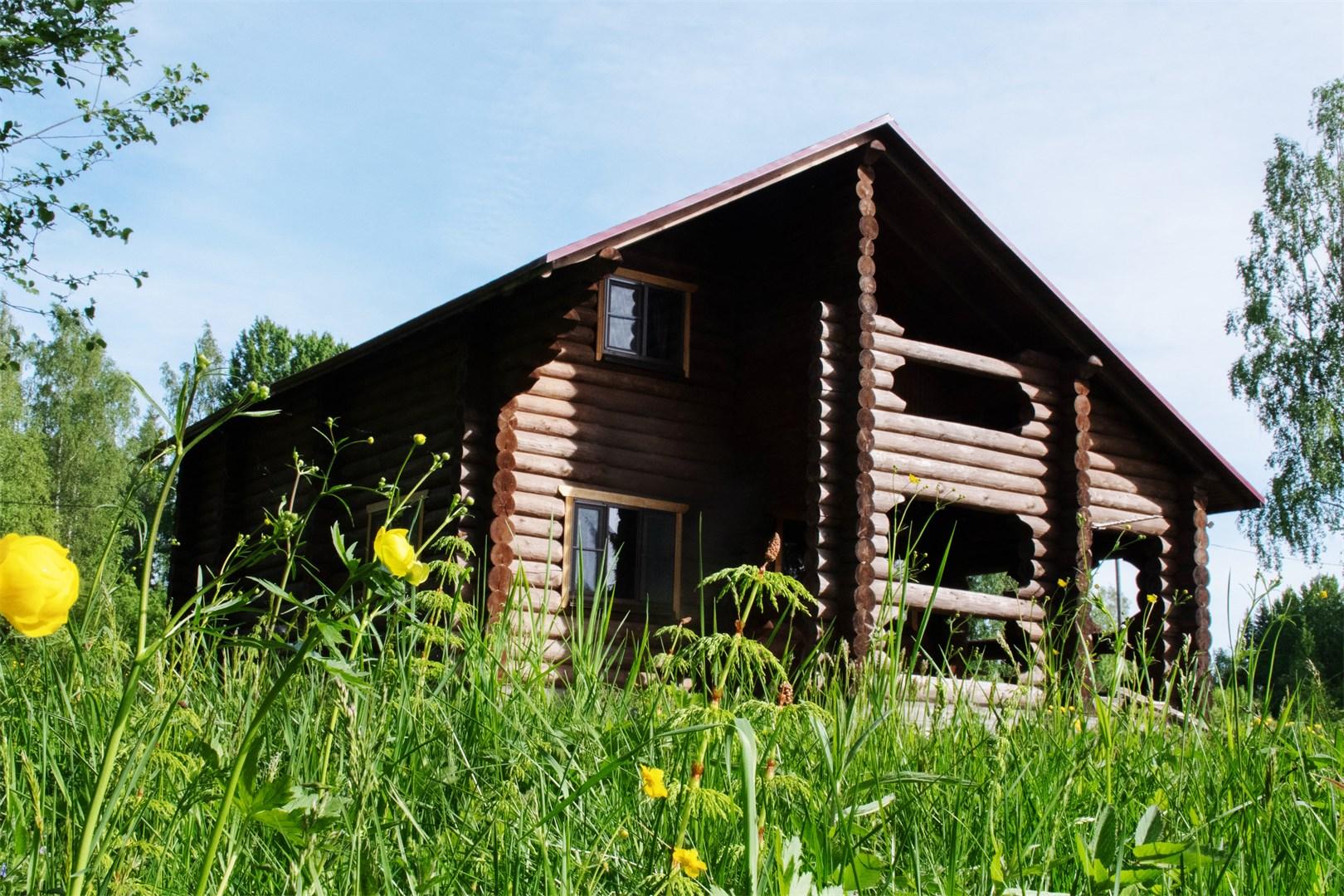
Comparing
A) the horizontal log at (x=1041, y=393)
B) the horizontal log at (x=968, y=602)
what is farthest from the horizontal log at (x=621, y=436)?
the horizontal log at (x=1041, y=393)

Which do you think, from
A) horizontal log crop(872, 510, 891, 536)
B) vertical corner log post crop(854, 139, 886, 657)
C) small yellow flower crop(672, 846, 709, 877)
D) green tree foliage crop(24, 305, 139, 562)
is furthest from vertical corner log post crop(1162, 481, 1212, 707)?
green tree foliage crop(24, 305, 139, 562)

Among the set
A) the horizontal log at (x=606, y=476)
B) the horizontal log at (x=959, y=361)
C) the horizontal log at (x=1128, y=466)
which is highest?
the horizontal log at (x=959, y=361)

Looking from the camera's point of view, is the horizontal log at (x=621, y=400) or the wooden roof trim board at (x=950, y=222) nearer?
the wooden roof trim board at (x=950, y=222)

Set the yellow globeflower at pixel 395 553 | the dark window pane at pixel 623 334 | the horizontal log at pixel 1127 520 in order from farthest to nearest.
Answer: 1. the horizontal log at pixel 1127 520
2. the dark window pane at pixel 623 334
3. the yellow globeflower at pixel 395 553

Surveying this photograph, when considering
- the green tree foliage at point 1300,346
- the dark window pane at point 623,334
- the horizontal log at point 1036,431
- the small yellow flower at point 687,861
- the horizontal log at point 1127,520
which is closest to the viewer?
the small yellow flower at point 687,861

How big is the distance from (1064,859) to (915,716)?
3.61 ft

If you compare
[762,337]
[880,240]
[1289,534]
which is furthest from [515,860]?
[1289,534]

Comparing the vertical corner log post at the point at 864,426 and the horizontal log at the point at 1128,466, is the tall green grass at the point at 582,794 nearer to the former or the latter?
the vertical corner log post at the point at 864,426

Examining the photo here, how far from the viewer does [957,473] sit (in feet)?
44.3

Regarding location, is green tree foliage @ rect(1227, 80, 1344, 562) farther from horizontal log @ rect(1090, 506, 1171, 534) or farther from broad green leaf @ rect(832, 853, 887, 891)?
broad green leaf @ rect(832, 853, 887, 891)

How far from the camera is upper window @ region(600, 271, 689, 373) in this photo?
1370 centimetres

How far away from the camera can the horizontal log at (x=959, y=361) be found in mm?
13070

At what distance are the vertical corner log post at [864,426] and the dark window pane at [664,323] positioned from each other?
2217 millimetres

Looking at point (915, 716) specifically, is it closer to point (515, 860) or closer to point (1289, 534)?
point (515, 860)
